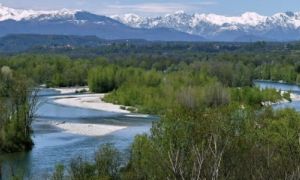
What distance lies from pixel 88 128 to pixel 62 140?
10.5 metres

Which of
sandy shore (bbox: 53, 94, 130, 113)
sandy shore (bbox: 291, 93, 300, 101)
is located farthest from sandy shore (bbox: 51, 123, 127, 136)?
sandy shore (bbox: 291, 93, 300, 101)

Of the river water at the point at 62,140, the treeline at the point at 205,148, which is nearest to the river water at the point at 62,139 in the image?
the river water at the point at 62,140

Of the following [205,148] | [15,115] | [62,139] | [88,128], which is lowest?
[88,128]

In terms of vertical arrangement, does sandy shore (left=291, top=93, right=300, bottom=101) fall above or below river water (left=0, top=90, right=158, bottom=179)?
below

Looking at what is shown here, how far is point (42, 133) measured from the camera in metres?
70.9

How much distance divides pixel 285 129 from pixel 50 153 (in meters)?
24.8

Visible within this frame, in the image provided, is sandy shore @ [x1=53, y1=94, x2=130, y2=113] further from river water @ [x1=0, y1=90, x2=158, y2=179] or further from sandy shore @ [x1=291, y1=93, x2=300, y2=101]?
sandy shore @ [x1=291, y1=93, x2=300, y2=101]

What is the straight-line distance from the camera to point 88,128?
75625mm

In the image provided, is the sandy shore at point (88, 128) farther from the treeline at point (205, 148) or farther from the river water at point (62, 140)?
the treeline at point (205, 148)

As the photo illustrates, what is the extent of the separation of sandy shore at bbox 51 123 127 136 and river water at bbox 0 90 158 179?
1.16m

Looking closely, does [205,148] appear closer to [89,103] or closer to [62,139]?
[62,139]

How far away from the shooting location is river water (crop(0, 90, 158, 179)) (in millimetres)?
49306

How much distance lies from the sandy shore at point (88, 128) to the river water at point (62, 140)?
45.6 inches

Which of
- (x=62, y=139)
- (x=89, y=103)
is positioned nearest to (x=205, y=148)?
(x=62, y=139)
